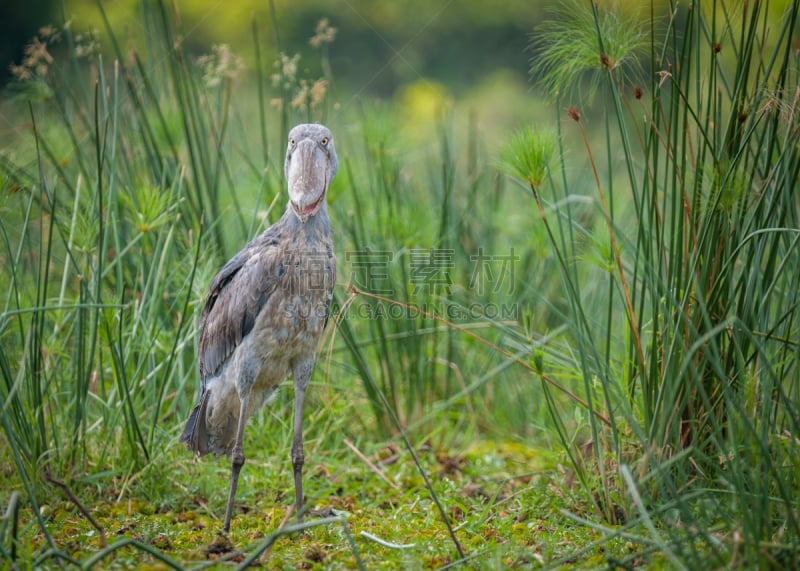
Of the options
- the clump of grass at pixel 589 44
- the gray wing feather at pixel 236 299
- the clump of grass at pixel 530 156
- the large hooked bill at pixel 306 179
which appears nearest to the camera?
the clump of grass at pixel 589 44

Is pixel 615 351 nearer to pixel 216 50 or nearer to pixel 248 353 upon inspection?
pixel 248 353

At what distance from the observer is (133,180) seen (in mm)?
4430

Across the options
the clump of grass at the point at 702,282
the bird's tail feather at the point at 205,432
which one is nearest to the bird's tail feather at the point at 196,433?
the bird's tail feather at the point at 205,432

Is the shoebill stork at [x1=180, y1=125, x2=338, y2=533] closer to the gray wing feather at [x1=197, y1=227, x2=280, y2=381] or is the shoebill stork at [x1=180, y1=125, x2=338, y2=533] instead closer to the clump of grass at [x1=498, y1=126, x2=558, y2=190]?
the gray wing feather at [x1=197, y1=227, x2=280, y2=381]

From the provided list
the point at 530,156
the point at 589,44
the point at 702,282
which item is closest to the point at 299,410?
the point at 530,156

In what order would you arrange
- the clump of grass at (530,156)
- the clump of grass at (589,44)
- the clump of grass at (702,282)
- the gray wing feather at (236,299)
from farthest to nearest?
the gray wing feather at (236,299) → the clump of grass at (530,156) → the clump of grass at (589,44) → the clump of grass at (702,282)

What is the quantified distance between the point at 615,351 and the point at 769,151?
1.53 metres

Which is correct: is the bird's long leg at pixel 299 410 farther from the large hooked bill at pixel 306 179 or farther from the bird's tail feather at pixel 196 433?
the large hooked bill at pixel 306 179

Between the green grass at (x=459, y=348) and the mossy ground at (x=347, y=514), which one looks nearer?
the green grass at (x=459, y=348)

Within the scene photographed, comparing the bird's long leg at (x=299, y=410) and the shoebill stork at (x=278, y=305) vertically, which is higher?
the shoebill stork at (x=278, y=305)

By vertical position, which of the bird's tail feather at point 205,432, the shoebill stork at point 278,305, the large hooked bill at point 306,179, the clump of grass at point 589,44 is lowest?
the bird's tail feather at point 205,432

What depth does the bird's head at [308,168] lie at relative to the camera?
337 cm

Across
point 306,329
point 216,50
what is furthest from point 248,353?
point 216,50

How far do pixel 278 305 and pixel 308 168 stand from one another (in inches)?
25.5
